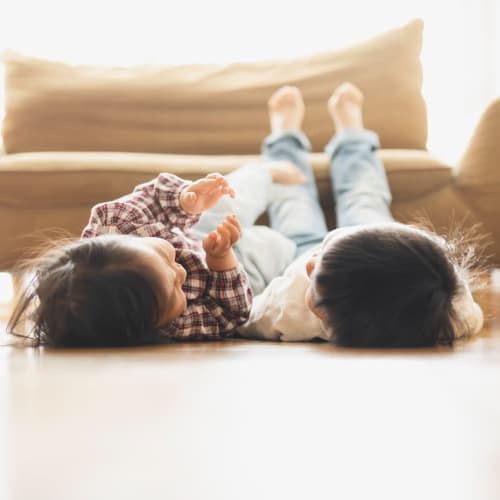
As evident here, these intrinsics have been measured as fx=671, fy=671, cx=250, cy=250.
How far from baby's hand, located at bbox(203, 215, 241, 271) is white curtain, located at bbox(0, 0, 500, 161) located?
6.98ft

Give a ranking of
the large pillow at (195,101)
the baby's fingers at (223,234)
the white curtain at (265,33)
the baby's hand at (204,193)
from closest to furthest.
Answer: the baby's fingers at (223,234) < the baby's hand at (204,193) < the large pillow at (195,101) < the white curtain at (265,33)

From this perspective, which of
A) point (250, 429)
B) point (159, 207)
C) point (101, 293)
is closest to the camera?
point (250, 429)

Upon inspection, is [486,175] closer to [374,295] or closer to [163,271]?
[374,295]

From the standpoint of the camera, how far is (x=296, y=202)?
64.7 inches

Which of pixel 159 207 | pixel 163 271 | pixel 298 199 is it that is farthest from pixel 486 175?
pixel 163 271

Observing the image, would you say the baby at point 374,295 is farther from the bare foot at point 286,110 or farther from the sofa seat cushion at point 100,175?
the bare foot at point 286,110

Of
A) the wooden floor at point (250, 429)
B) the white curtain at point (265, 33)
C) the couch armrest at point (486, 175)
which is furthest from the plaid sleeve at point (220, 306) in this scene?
the white curtain at point (265, 33)

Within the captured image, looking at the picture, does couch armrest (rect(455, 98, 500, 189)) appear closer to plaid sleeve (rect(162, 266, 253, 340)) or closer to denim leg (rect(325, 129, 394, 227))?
denim leg (rect(325, 129, 394, 227))

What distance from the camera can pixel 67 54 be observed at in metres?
2.98

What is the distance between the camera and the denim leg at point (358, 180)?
161 cm

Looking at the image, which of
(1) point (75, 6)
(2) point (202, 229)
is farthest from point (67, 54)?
(2) point (202, 229)

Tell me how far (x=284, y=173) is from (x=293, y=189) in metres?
0.05

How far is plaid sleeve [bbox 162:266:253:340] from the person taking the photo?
1.00 meters

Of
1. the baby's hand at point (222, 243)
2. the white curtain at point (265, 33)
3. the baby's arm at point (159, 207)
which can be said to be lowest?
the baby's hand at point (222, 243)
